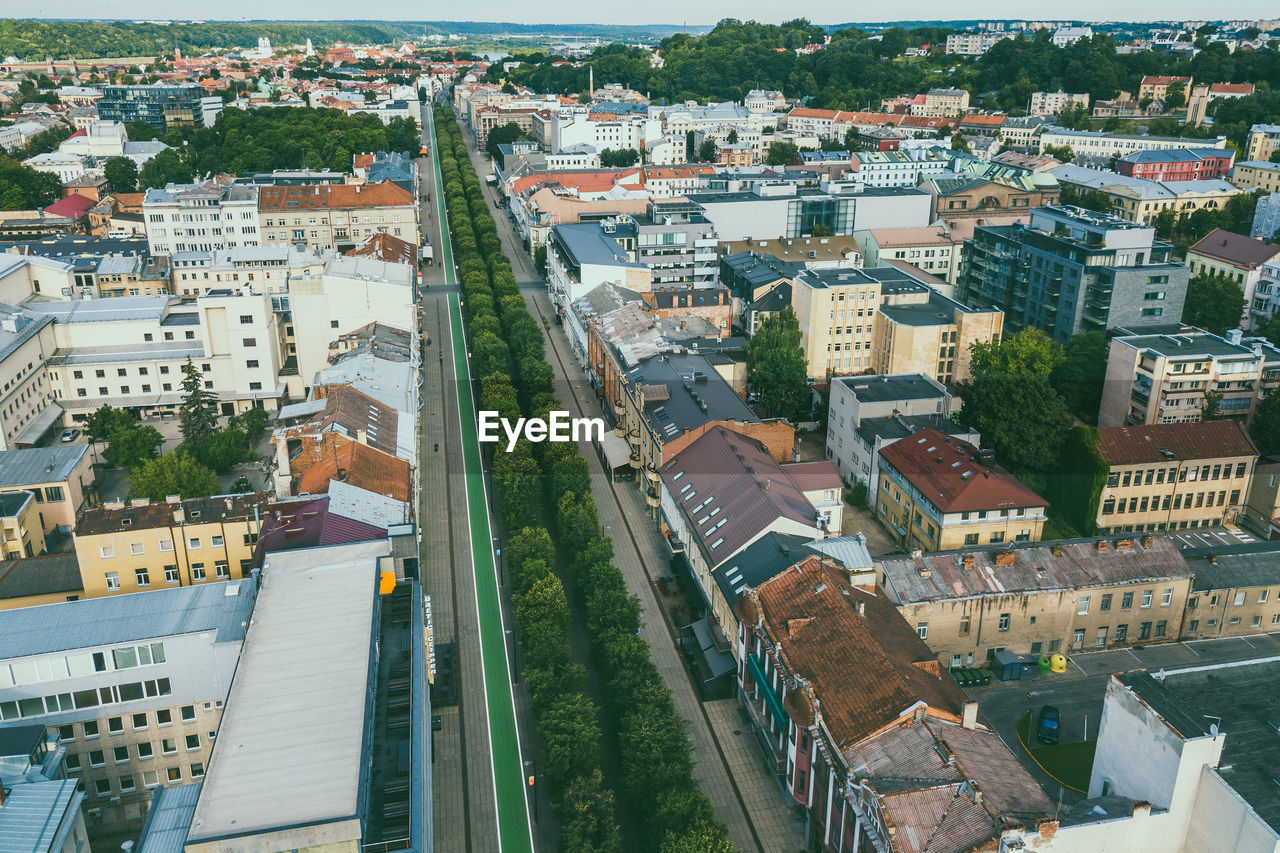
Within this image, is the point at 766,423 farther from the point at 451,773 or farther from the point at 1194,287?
the point at 1194,287

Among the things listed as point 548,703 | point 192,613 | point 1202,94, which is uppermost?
point 1202,94

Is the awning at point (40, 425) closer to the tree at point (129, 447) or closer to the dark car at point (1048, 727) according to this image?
the tree at point (129, 447)

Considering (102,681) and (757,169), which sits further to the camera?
(757,169)

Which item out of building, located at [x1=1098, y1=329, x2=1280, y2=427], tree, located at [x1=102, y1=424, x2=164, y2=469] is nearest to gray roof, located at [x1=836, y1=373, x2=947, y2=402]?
building, located at [x1=1098, y1=329, x2=1280, y2=427]

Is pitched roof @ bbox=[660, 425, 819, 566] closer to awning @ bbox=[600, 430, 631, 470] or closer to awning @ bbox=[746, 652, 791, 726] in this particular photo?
awning @ bbox=[746, 652, 791, 726]

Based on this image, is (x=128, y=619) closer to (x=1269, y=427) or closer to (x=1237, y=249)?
(x=1269, y=427)

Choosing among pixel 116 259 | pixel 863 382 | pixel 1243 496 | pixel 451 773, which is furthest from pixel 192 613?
pixel 116 259

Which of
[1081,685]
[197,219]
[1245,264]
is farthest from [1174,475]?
[197,219]
